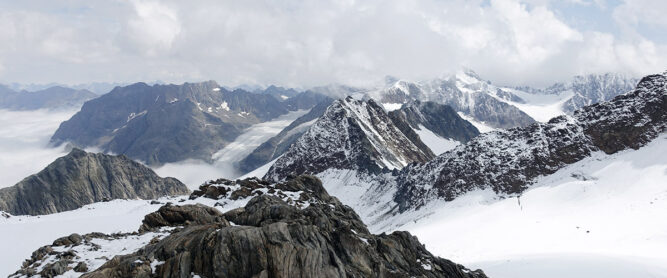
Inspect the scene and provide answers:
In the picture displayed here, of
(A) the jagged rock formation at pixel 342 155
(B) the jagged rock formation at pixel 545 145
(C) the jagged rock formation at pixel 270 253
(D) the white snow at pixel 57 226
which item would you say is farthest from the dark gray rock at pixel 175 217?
(A) the jagged rock formation at pixel 342 155

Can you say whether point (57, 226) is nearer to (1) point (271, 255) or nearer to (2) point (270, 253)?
(2) point (270, 253)

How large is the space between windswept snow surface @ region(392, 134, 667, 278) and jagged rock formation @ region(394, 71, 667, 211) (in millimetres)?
4641

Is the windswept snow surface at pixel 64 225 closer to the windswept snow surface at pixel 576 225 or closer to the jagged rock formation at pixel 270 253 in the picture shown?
the jagged rock formation at pixel 270 253

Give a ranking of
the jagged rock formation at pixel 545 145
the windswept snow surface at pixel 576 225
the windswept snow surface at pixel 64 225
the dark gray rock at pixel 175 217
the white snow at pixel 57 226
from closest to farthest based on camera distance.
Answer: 1. the dark gray rock at pixel 175 217
2. the windswept snow surface at pixel 576 225
3. the white snow at pixel 57 226
4. the windswept snow surface at pixel 64 225
5. the jagged rock formation at pixel 545 145

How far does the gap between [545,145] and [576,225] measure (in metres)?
56.2

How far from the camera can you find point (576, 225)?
186 ft

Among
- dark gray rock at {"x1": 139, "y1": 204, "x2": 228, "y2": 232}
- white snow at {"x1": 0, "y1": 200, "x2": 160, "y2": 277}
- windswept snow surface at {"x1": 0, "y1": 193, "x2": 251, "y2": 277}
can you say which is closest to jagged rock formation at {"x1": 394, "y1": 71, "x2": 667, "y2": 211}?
windswept snow surface at {"x1": 0, "y1": 193, "x2": 251, "y2": 277}

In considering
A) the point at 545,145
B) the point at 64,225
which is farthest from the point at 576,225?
the point at 64,225

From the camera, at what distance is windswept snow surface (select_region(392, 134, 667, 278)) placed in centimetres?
3881

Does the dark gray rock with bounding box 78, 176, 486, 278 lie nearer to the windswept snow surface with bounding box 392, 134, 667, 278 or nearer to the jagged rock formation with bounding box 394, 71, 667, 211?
the windswept snow surface with bounding box 392, 134, 667, 278

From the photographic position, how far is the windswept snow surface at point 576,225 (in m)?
38.8

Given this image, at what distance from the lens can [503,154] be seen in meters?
114

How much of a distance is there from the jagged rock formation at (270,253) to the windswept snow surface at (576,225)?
12.3 m

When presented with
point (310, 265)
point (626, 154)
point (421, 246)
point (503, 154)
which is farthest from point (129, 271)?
point (503, 154)
